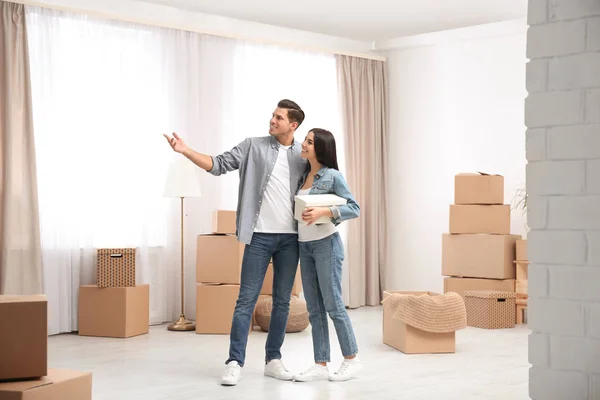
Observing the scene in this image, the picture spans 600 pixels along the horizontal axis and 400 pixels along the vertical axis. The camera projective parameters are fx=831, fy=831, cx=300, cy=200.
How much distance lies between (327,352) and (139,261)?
2.43 m

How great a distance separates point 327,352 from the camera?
4203mm

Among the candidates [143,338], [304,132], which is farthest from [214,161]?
[304,132]

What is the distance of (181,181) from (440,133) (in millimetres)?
2627

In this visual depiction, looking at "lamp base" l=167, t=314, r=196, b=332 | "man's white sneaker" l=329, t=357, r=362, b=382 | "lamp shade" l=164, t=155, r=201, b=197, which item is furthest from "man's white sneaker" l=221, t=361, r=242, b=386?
"lamp shade" l=164, t=155, r=201, b=197

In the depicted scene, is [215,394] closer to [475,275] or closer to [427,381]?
[427,381]

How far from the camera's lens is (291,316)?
583 cm

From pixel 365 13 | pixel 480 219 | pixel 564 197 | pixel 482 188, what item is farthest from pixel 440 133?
pixel 564 197

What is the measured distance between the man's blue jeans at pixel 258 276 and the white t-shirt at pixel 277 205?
1.6 inches

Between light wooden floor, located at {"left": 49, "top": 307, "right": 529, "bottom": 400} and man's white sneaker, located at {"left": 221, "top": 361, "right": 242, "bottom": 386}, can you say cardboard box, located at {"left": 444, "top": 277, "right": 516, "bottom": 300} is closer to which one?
light wooden floor, located at {"left": 49, "top": 307, "right": 529, "bottom": 400}

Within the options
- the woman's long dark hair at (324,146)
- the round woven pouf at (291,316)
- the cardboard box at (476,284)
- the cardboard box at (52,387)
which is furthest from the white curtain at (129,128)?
the cardboard box at (52,387)

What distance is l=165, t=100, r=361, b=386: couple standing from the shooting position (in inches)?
158

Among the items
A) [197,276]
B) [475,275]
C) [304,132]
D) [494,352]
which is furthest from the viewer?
[304,132]

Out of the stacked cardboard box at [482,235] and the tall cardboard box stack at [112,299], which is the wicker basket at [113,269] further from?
the stacked cardboard box at [482,235]

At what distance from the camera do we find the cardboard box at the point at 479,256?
6.38m
